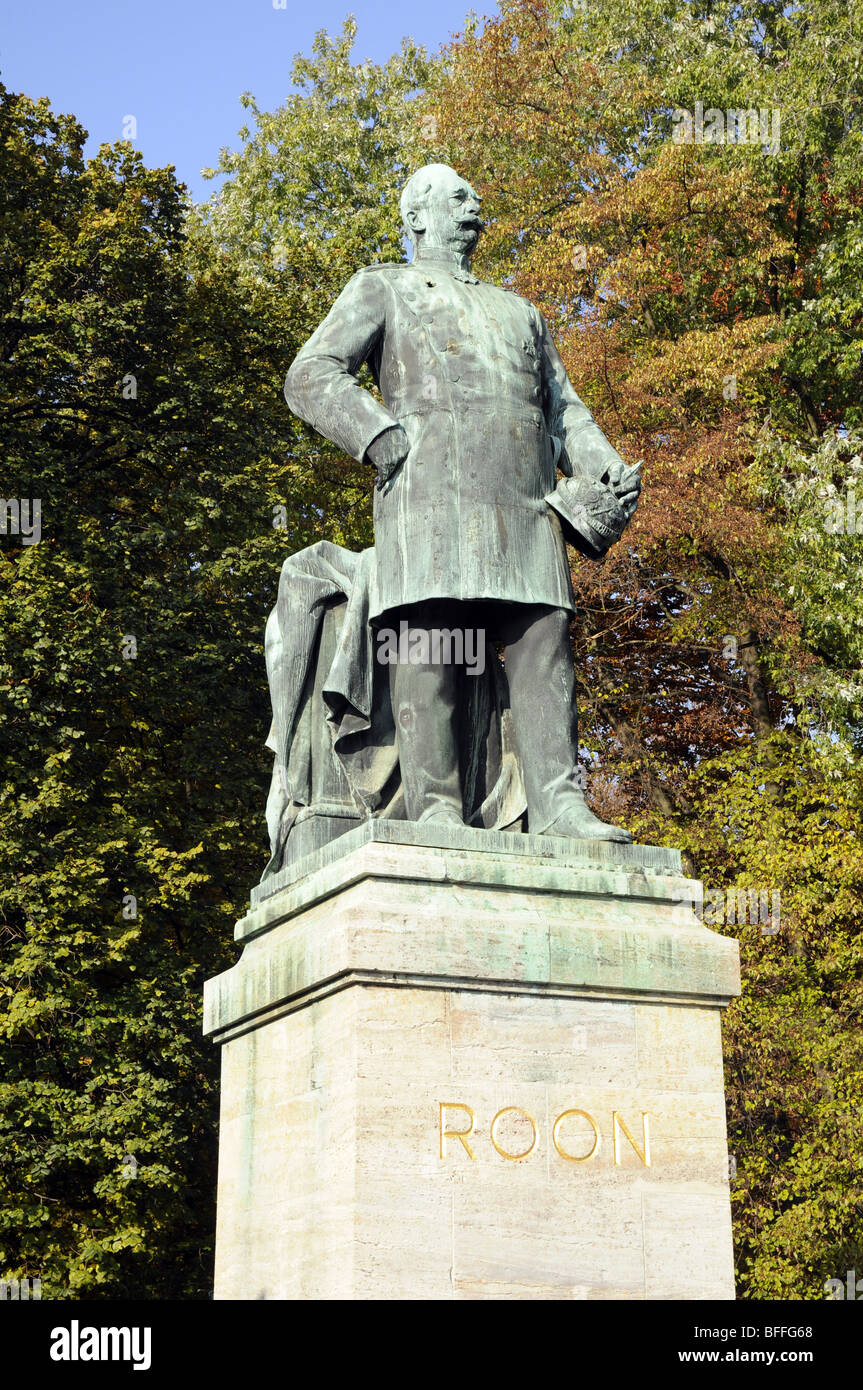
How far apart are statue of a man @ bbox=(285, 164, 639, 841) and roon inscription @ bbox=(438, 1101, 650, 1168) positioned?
41.2 inches

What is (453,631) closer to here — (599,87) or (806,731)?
(806,731)

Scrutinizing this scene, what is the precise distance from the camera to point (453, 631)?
6.44m

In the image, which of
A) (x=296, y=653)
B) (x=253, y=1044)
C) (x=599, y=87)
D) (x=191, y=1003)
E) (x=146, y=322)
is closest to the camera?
(x=253, y=1044)

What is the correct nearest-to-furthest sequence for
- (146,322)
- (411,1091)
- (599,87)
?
(411,1091) → (146,322) → (599,87)

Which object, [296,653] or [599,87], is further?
[599,87]

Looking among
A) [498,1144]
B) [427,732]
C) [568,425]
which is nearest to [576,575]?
[568,425]

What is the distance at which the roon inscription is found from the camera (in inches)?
208

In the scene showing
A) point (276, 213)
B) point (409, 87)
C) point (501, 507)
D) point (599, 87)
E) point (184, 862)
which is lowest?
point (501, 507)

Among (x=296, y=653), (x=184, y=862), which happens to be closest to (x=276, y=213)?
(x=184, y=862)

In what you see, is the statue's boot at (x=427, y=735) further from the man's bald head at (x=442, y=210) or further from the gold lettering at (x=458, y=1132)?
the man's bald head at (x=442, y=210)

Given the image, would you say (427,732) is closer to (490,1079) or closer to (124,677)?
(490,1079)

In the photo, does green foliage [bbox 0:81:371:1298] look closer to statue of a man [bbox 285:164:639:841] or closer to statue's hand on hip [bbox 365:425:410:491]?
statue of a man [bbox 285:164:639:841]

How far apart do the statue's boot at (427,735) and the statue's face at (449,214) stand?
1.76 metres

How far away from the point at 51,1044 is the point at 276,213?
2076 cm
